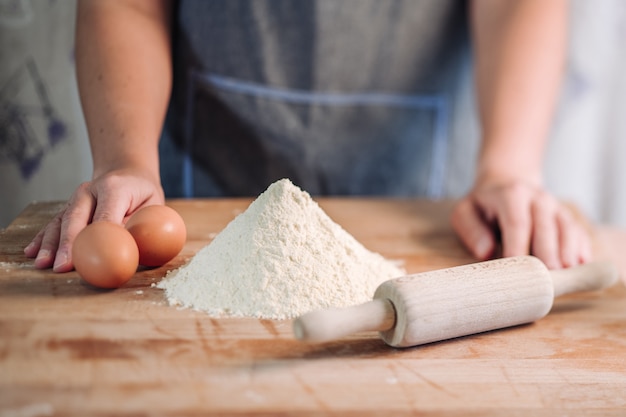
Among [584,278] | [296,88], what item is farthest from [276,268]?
[296,88]

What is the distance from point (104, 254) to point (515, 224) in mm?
565

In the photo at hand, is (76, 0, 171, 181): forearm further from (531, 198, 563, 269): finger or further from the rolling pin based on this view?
(531, 198, 563, 269): finger

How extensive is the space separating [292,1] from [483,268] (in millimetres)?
717

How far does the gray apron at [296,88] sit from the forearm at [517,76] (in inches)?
4.9

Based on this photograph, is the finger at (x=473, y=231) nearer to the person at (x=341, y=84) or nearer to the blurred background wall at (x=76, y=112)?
the person at (x=341, y=84)

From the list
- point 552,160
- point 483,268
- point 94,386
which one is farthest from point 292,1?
point 552,160

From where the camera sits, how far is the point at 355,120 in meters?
1.36

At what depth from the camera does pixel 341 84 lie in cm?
133

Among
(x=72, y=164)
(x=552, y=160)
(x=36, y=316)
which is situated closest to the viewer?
(x=36, y=316)

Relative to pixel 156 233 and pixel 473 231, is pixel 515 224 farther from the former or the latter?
pixel 156 233

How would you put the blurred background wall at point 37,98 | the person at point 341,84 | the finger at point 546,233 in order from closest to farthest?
the finger at point 546,233 < the person at point 341,84 < the blurred background wall at point 37,98

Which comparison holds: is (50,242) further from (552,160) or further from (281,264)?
(552,160)

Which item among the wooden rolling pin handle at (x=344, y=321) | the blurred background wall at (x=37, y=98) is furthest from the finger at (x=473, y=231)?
the blurred background wall at (x=37, y=98)

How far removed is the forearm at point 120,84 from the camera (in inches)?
37.9
